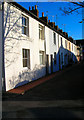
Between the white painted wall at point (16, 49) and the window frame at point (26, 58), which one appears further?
the window frame at point (26, 58)

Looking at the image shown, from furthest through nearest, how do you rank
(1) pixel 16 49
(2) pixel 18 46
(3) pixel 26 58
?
(3) pixel 26 58
(2) pixel 18 46
(1) pixel 16 49

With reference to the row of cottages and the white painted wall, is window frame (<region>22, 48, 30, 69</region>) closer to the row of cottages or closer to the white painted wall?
the row of cottages

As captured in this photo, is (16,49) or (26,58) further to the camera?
(26,58)

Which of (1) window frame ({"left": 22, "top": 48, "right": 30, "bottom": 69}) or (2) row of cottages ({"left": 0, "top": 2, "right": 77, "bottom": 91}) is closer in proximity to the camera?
(2) row of cottages ({"left": 0, "top": 2, "right": 77, "bottom": 91})

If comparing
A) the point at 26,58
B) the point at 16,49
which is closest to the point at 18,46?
the point at 16,49

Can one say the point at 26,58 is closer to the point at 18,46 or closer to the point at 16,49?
the point at 18,46

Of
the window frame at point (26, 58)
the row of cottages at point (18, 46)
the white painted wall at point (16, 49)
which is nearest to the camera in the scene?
the row of cottages at point (18, 46)

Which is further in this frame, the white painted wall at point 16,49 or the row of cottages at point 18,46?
the white painted wall at point 16,49

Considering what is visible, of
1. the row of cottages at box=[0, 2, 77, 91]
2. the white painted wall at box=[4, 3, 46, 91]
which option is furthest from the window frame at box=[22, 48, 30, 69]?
the white painted wall at box=[4, 3, 46, 91]

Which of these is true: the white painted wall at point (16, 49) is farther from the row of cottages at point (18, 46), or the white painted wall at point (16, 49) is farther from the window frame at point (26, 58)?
the window frame at point (26, 58)

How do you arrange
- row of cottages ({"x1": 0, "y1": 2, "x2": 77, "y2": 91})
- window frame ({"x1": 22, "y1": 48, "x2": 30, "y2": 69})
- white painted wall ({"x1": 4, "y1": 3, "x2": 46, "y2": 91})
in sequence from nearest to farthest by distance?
row of cottages ({"x1": 0, "y1": 2, "x2": 77, "y2": 91}) → white painted wall ({"x1": 4, "y1": 3, "x2": 46, "y2": 91}) → window frame ({"x1": 22, "y1": 48, "x2": 30, "y2": 69})

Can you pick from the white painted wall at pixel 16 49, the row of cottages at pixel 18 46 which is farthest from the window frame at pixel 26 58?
the white painted wall at pixel 16 49

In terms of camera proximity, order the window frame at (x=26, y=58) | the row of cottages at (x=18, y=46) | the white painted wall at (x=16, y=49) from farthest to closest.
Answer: the window frame at (x=26, y=58)
the white painted wall at (x=16, y=49)
the row of cottages at (x=18, y=46)

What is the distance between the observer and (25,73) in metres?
9.11
